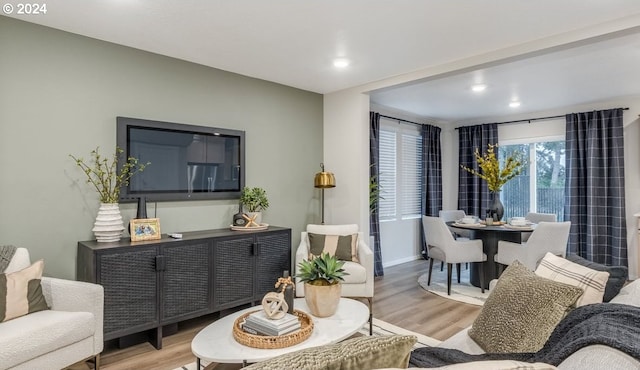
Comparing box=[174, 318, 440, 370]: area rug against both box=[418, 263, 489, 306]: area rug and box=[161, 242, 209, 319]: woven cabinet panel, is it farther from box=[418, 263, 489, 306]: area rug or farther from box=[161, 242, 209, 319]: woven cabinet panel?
box=[161, 242, 209, 319]: woven cabinet panel

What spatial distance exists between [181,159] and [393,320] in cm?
256

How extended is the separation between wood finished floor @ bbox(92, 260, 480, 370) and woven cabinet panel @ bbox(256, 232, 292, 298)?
0.60 m

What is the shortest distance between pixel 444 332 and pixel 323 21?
9.09 feet

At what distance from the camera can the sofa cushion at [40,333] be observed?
1.98 meters

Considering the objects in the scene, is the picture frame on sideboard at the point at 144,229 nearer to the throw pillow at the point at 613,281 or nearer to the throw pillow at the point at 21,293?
the throw pillow at the point at 21,293

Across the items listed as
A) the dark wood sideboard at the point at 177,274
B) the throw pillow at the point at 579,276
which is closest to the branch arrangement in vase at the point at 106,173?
the dark wood sideboard at the point at 177,274

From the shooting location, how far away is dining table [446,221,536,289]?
4.36 metres

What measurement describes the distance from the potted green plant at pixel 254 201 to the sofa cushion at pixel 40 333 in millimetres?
1770

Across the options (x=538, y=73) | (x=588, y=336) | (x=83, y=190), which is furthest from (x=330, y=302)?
(x=538, y=73)

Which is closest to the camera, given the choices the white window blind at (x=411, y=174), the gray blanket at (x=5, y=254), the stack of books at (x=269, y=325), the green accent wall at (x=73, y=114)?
the stack of books at (x=269, y=325)

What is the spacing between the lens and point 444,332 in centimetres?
329

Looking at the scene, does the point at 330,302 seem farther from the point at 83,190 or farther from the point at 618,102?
the point at 618,102

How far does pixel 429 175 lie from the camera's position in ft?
21.3

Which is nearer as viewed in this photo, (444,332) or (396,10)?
(396,10)
